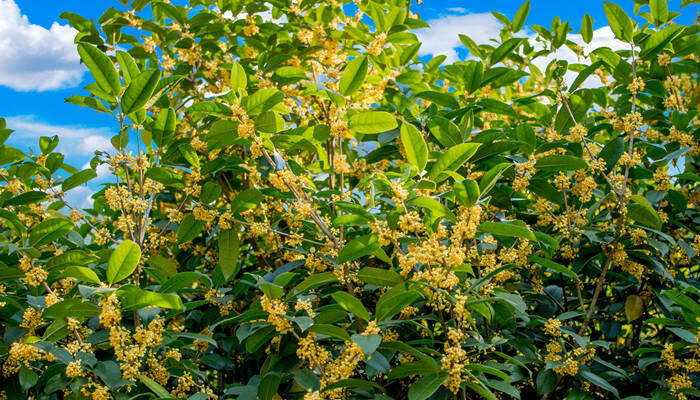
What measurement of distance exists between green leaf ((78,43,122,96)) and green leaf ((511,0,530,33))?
127 inches

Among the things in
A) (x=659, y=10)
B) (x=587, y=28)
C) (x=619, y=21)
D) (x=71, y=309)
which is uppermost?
(x=587, y=28)

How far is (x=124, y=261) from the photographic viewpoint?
2061mm

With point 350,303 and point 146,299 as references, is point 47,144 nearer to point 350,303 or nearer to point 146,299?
point 146,299

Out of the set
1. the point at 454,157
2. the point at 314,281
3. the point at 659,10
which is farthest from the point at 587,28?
the point at 314,281

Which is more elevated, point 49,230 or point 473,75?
point 473,75

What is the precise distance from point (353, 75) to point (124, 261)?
1.27 meters

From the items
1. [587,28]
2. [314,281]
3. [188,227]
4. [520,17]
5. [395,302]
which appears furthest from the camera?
[520,17]

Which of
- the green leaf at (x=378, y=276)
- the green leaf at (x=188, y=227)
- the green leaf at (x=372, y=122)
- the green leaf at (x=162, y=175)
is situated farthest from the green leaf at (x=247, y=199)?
→ the green leaf at (x=378, y=276)

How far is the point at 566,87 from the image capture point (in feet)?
10.2

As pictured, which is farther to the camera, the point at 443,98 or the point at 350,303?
the point at 443,98

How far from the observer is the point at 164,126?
2.75 metres

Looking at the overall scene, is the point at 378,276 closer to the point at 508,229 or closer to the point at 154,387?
the point at 508,229

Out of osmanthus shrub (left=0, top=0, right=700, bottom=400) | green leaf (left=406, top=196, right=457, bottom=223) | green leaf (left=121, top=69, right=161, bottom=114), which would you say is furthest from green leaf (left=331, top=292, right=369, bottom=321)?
green leaf (left=121, top=69, right=161, bottom=114)

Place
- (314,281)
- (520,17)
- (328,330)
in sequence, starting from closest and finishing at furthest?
(328,330) < (314,281) < (520,17)
